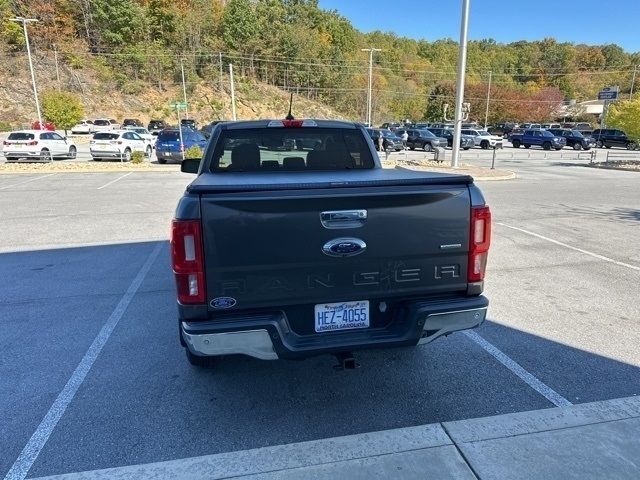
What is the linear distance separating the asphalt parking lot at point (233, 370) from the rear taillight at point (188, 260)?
95 cm

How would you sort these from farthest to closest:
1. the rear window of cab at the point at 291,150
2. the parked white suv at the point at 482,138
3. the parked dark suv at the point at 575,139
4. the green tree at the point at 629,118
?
1. the parked dark suv at the point at 575,139
2. the parked white suv at the point at 482,138
3. the green tree at the point at 629,118
4. the rear window of cab at the point at 291,150

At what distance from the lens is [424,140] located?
34.7 meters

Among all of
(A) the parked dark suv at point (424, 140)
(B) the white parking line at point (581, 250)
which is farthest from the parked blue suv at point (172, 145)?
(A) the parked dark suv at point (424, 140)

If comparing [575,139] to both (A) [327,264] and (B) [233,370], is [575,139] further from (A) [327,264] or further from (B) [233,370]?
(A) [327,264]

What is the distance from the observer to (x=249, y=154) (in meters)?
4.34

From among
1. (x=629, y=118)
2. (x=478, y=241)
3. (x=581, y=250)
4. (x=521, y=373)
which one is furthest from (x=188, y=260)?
(x=629, y=118)

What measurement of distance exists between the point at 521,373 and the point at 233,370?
2285 millimetres

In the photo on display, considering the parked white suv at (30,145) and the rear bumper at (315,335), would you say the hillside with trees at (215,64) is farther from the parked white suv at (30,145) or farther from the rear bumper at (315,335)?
the rear bumper at (315,335)

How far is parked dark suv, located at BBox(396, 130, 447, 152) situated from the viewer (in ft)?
111

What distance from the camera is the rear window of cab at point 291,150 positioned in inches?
170

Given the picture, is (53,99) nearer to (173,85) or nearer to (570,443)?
(173,85)

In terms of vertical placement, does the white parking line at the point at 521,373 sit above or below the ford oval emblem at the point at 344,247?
below

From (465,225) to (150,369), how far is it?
2.65 metres

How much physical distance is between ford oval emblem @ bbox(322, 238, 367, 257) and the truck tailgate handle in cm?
9
